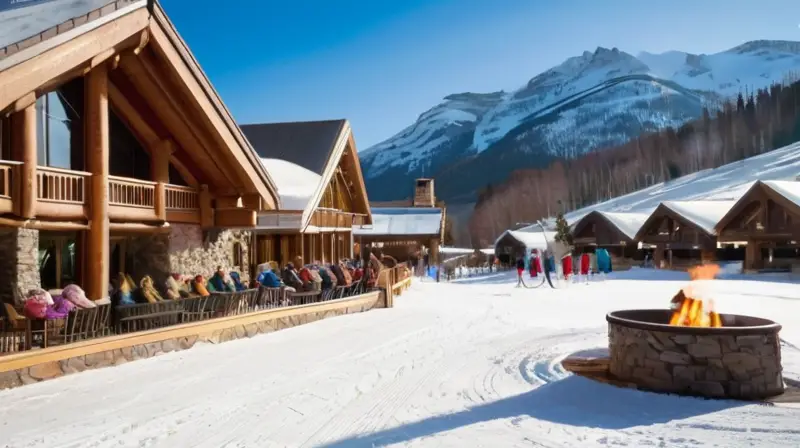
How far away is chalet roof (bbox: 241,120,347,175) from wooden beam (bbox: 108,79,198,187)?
9502 millimetres

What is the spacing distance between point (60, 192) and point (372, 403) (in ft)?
23.9

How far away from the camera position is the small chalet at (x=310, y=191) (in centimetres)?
2158

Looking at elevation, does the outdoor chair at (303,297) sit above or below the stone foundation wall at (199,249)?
below

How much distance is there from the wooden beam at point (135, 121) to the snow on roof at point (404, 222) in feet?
99.1

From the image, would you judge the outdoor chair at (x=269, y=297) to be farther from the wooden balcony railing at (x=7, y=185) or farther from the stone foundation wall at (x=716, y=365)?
the stone foundation wall at (x=716, y=365)

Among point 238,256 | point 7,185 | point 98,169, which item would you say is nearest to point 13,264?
point 7,185

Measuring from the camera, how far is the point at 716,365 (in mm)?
8055

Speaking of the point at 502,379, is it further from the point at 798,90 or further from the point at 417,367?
the point at 798,90

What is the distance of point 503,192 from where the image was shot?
152875 millimetres

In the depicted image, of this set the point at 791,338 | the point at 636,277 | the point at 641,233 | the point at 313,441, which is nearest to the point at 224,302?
the point at 313,441

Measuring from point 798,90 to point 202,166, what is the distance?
14087 centimetres

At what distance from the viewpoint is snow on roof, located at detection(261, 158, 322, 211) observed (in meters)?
21.4

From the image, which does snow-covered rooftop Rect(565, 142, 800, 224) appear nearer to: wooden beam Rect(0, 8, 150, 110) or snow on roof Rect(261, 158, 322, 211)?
snow on roof Rect(261, 158, 322, 211)

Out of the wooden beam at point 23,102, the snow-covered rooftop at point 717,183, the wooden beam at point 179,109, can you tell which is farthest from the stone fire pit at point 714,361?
the snow-covered rooftop at point 717,183
